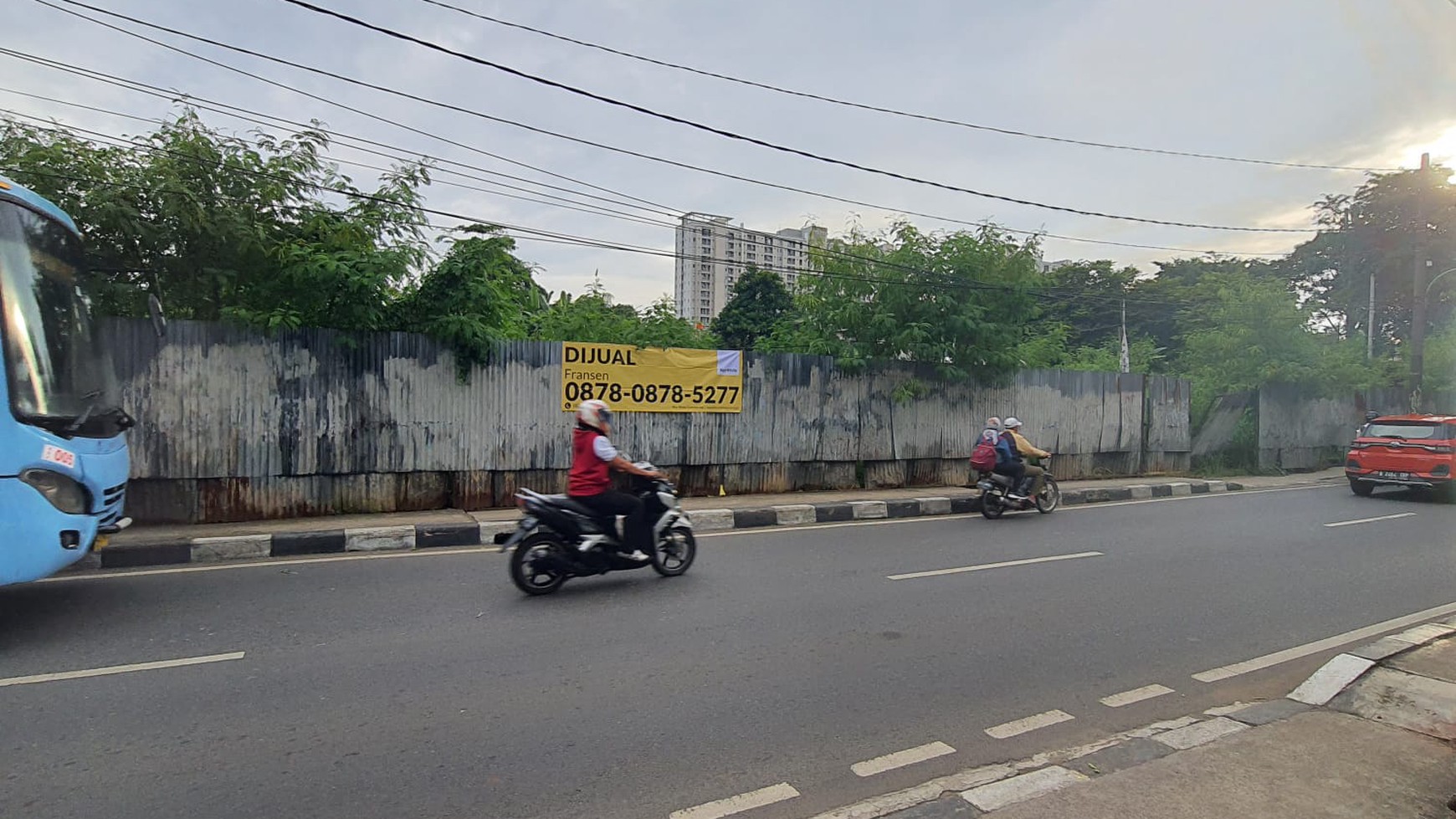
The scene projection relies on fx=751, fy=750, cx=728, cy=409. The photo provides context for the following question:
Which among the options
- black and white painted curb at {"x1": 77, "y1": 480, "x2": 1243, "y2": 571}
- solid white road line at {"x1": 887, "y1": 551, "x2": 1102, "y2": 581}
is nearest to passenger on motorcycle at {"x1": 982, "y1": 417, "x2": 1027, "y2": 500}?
black and white painted curb at {"x1": 77, "y1": 480, "x2": 1243, "y2": 571}

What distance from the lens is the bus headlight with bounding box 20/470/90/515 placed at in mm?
4762

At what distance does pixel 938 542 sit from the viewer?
29.0 ft

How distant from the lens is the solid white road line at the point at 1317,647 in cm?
465

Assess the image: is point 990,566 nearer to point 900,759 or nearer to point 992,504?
point 992,504

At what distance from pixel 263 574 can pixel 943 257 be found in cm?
1105

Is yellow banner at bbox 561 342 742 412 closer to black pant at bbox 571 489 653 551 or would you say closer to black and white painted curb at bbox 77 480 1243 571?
black and white painted curb at bbox 77 480 1243 571

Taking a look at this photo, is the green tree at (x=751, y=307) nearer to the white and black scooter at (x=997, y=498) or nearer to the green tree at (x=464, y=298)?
the white and black scooter at (x=997, y=498)

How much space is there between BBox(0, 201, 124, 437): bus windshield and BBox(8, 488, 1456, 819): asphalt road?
58.0 inches

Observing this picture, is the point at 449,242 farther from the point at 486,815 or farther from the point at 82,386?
the point at 486,815

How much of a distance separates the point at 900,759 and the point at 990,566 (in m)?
4.46

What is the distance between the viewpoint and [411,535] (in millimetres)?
8125

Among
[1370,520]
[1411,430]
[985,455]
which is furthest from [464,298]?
[1411,430]

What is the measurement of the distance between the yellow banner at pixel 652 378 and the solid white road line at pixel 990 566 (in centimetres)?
509

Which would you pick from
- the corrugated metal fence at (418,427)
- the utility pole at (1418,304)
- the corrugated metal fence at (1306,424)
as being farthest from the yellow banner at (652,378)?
the utility pole at (1418,304)
